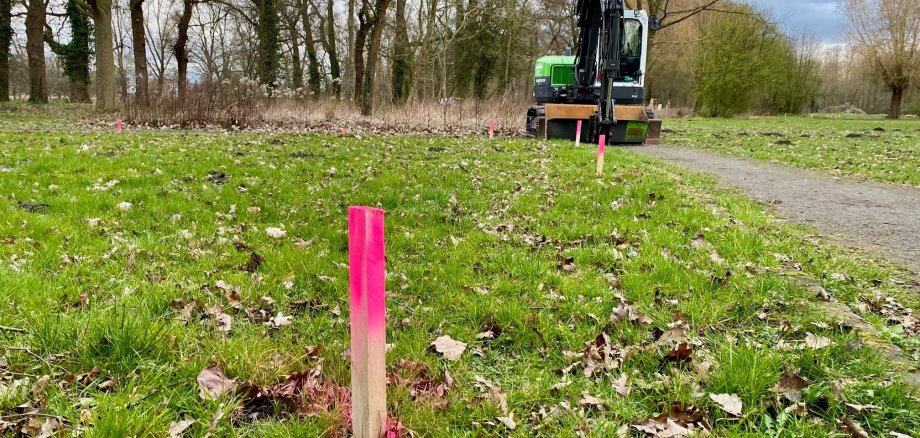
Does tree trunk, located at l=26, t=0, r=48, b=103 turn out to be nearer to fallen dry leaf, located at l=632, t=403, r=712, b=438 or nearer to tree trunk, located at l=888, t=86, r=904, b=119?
fallen dry leaf, located at l=632, t=403, r=712, b=438

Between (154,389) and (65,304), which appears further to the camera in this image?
(65,304)

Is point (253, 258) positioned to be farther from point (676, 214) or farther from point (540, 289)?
point (676, 214)

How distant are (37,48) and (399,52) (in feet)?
56.0

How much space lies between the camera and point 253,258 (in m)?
3.95

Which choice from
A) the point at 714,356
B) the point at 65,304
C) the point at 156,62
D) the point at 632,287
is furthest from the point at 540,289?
the point at 156,62

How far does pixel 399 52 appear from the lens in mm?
27375

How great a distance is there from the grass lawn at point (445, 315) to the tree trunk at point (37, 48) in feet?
77.8

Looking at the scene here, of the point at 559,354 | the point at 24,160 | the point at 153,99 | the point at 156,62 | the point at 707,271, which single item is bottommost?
the point at 559,354

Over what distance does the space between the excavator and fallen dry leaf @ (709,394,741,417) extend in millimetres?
10486

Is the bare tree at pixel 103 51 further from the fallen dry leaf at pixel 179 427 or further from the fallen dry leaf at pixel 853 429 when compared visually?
the fallen dry leaf at pixel 853 429

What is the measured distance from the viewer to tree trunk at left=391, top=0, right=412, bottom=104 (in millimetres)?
25781

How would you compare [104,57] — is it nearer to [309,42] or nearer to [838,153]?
[309,42]

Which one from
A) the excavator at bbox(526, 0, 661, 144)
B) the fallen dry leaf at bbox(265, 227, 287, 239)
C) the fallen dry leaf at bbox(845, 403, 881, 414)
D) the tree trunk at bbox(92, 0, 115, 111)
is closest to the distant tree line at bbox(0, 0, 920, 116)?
the tree trunk at bbox(92, 0, 115, 111)

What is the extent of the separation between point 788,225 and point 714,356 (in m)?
3.48
